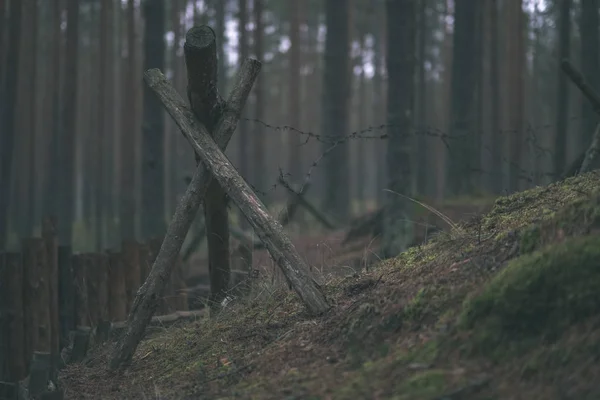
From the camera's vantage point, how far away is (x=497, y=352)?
4.40 meters

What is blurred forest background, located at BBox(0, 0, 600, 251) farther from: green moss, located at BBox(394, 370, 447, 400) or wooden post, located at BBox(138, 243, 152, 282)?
green moss, located at BBox(394, 370, 447, 400)

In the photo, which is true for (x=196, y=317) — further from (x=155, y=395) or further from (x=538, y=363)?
(x=538, y=363)

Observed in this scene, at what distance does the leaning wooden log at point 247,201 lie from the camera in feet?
20.1

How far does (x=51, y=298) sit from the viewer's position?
9234mm

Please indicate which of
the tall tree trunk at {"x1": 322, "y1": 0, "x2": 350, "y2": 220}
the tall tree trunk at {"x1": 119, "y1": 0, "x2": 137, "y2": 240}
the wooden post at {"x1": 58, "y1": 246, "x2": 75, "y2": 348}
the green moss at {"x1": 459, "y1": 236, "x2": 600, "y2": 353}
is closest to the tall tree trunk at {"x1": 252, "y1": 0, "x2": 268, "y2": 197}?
the tall tree trunk at {"x1": 322, "y1": 0, "x2": 350, "y2": 220}

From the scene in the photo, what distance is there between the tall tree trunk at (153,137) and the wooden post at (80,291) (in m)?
6.62

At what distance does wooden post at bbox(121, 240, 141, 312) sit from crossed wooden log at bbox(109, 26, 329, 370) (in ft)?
9.89

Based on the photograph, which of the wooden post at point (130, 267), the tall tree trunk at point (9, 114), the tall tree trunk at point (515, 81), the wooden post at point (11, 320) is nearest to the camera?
the wooden post at point (11, 320)

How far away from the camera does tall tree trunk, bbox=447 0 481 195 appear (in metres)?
18.6

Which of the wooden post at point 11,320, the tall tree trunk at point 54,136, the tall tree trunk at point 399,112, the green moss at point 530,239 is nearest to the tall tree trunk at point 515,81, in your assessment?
the tall tree trunk at point 399,112

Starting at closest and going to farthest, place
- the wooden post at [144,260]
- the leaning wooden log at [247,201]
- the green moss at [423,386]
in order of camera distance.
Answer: the green moss at [423,386] → the leaning wooden log at [247,201] → the wooden post at [144,260]

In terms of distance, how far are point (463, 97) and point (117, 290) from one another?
1126 cm

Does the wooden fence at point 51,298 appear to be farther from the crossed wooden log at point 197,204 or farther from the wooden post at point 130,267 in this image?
the crossed wooden log at point 197,204

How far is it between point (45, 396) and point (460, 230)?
3.44 metres
